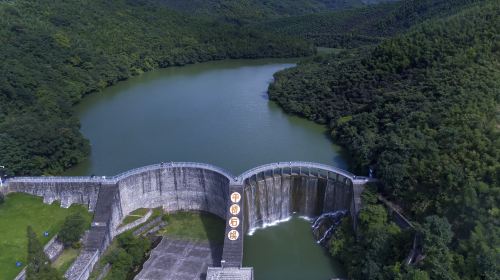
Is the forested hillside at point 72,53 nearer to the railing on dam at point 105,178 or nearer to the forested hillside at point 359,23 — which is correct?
the railing on dam at point 105,178

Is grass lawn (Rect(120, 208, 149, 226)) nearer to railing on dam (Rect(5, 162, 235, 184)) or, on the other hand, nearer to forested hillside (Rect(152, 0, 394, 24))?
railing on dam (Rect(5, 162, 235, 184))

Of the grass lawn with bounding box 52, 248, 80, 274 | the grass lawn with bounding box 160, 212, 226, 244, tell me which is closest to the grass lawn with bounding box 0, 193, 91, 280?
the grass lawn with bounding box 52, 248, 80, 274

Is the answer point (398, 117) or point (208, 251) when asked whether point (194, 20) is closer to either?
point (398, 117)

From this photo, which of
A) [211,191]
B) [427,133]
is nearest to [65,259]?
[211,191]

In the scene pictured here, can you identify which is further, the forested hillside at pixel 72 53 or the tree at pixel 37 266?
the forested hillside at pixel 72 53

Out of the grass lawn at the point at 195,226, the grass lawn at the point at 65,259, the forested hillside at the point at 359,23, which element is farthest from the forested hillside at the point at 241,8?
the grass lawn at the point at 65,259

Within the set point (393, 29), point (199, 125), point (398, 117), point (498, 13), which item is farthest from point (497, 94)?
point (393, 29)

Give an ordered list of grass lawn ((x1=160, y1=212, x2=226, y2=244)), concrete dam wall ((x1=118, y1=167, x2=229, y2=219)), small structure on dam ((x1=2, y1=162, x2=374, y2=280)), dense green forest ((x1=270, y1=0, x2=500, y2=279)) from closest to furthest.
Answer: dense green forest ((x1=270, y1=0, x2=500, y2=279)) → small structure on dam ((x1=2, y1=162, x2=374, y2=280)) → grass lawn ((x1=160, y1=212, x2=226, y2=244)) → concrete dam wall ((x1=118, y1=167, x2=229, y2=219))
